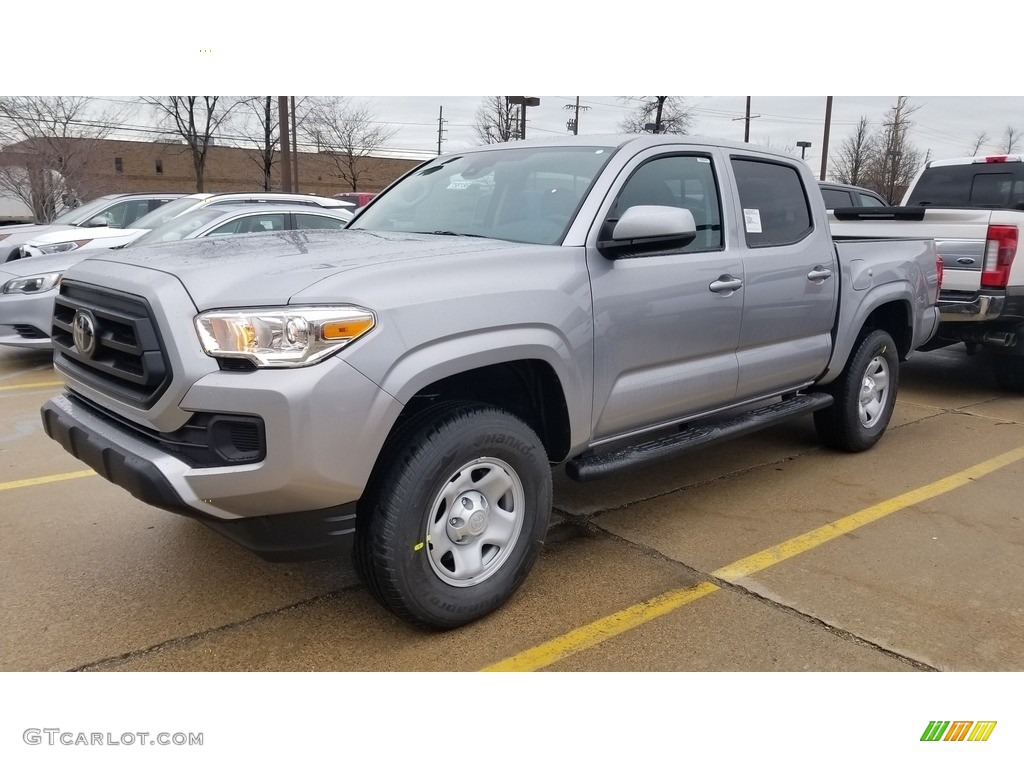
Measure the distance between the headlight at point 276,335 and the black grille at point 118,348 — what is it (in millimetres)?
227

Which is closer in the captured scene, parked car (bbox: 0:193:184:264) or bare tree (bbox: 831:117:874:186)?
parked car (bbox: 0:193:184:264)

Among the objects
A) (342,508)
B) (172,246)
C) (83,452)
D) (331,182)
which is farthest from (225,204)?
(331,182)

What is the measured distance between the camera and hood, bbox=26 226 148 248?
9250 mm

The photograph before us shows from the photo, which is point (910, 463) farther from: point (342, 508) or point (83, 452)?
point (83, 452)

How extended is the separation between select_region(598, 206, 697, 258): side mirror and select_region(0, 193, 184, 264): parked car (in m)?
7.86

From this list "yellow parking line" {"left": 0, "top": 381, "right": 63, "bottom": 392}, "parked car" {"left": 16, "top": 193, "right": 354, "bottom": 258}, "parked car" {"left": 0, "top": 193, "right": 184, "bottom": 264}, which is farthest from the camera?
"parked car" {"left": 0, "top": 193, "right": 184, "bottom": 264}

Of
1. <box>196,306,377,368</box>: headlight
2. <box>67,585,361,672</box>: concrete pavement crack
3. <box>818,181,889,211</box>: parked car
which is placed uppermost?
<box>818,181,889,211</box>: parked car

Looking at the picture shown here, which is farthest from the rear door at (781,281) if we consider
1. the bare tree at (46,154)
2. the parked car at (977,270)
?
the bare tree at (46,154)

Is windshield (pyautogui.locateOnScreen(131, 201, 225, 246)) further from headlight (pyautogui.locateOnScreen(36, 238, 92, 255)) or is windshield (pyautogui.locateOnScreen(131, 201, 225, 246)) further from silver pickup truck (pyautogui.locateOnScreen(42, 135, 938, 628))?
silver pickup truck (pyautogui.locateOnScreen(42, 135, 938, 628))

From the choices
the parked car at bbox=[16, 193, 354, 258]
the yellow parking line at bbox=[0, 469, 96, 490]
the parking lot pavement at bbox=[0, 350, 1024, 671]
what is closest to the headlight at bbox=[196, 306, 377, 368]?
the parking lot pavement at bbox=[0, 350, 1024, 671]

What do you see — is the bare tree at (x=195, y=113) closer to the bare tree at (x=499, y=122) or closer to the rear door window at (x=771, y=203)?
the bare tree at (x=499, y=122)

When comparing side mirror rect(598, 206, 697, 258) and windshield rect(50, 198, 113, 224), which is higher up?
side mirror rect(598, 206, 697, 258)

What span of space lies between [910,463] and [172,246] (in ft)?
15.0
